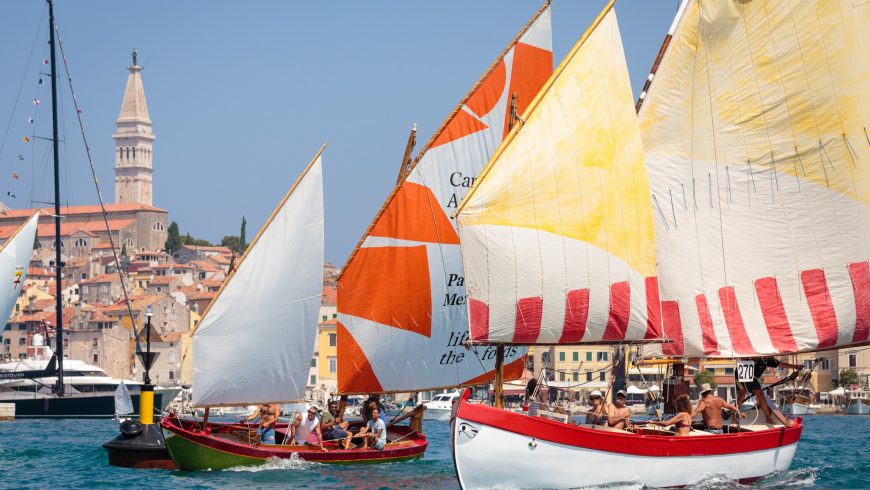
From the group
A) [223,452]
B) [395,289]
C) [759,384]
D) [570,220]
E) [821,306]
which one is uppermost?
[570,220]

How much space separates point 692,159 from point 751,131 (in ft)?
4.84

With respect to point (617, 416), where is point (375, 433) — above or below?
below

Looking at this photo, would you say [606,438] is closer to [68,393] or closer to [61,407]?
[61,407]

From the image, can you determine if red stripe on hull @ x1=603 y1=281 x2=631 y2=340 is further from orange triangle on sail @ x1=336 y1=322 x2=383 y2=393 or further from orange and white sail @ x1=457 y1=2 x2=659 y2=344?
orange triangle on sail @ x1=336 y1=322 x2=383 y2=393

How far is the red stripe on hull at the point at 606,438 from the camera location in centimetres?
2514

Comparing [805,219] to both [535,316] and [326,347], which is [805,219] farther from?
[326,347]

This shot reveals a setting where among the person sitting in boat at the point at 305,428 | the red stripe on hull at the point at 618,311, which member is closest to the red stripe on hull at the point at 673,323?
the red stripe on hull at the point at 618,311

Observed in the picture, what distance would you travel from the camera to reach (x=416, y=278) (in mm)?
37156

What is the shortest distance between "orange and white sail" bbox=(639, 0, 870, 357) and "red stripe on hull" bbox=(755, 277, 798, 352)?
1.0 inches

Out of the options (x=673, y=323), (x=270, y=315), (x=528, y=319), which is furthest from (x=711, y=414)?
(x=270, y=315)

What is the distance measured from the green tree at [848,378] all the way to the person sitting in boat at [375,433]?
107 m

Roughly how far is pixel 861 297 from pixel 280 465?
14.5 m

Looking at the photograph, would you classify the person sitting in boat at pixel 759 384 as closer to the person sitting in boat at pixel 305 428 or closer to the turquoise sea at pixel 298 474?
the turquoise sea at pixel 298 474

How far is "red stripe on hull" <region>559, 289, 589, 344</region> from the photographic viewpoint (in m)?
27.0
